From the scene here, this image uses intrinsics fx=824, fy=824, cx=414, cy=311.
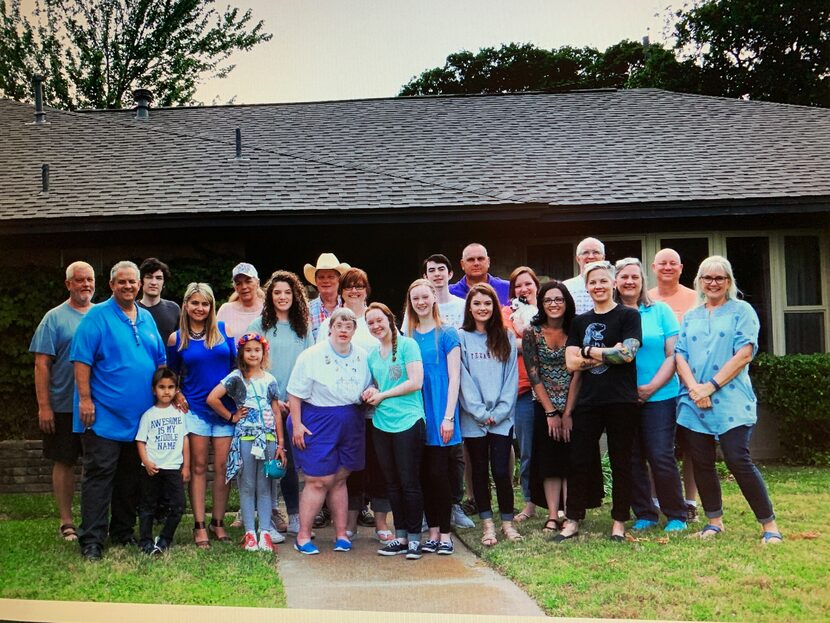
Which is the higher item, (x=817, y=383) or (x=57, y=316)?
(x=57, y=316)

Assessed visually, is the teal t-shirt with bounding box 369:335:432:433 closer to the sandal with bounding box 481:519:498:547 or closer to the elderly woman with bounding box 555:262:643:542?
the sandal with bounding box 481:519:498:547

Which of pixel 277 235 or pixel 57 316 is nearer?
pixel 57 316

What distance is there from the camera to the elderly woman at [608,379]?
3787 millimetres

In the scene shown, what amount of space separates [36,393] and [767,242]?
5.20 meters

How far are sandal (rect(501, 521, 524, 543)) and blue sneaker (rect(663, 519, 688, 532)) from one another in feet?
2.30

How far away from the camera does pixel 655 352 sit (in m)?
3.97

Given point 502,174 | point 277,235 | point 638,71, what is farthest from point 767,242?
point 277,235

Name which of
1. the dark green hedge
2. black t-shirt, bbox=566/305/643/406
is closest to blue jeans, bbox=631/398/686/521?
black t-shirt, bbox=566/305/643/406

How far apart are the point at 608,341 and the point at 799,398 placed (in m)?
2.02

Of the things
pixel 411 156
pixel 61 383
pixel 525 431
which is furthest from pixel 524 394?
pixel 411 156

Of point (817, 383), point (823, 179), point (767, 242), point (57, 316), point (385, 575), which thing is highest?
point (823, 179)

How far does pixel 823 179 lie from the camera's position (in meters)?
5.95

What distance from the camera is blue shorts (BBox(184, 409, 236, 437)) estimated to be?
13.5 ft

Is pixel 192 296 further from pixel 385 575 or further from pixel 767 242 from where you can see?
pixel 767 242
